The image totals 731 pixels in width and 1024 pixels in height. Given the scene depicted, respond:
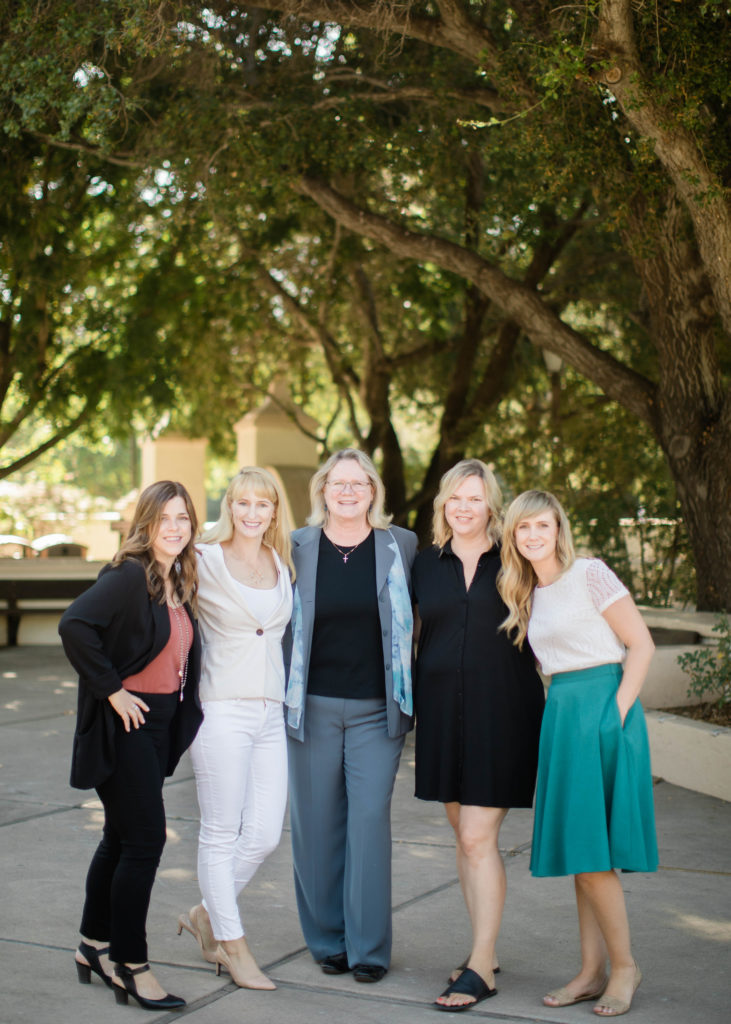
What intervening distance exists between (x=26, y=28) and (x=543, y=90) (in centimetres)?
377

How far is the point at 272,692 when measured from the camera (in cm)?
421

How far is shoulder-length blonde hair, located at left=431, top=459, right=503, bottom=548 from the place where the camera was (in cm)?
433

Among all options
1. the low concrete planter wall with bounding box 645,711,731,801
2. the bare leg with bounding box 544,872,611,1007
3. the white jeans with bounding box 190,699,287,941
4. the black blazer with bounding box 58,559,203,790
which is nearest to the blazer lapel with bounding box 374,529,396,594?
the white jeans with bounding box 190,699,287,941

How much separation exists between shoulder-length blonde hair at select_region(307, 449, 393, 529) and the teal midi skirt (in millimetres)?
946

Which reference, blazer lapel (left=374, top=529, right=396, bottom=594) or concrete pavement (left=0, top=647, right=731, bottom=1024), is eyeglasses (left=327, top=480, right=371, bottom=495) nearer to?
blazer lapel (left=374, top=529, right=396, bottom=594)

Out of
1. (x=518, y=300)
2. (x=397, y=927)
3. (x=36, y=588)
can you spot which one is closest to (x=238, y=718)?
(x=397, y=927)

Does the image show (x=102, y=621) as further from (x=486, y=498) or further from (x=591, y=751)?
(x=591, y=751)

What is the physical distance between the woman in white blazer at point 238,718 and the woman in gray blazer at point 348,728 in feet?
0.38

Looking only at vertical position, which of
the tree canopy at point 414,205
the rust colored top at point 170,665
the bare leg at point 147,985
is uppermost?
the tree canopy at point 414,205

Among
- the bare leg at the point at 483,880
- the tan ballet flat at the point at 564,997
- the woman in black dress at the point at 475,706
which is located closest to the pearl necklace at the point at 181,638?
the woman in black dress at the point at 475,706

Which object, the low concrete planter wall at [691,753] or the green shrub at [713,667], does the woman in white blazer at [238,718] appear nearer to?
the low concrete planter wall at [691,753]

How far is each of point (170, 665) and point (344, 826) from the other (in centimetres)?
97

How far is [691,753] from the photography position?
7.10 metres

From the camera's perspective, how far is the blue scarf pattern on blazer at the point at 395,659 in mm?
4254
